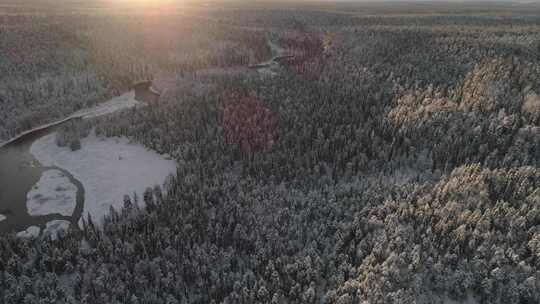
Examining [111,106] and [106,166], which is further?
[111,106]

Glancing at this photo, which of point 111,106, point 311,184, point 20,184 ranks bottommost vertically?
point 20,184

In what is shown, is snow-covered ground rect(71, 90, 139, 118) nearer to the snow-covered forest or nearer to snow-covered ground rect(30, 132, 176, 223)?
the snow-covered forest

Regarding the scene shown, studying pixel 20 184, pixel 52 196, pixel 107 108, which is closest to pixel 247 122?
pixel 52 196

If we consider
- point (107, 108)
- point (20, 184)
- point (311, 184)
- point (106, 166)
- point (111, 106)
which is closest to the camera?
point (311, 184)

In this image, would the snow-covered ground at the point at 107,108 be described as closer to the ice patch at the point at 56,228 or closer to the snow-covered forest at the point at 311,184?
the snow-covered forest at the point at 311,184

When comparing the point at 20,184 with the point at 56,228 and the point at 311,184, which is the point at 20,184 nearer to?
the point at 56,228

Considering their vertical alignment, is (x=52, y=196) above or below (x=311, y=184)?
below

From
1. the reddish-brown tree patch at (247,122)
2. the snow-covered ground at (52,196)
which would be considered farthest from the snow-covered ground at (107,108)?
the reddish-brown tree patch at (247,122)
